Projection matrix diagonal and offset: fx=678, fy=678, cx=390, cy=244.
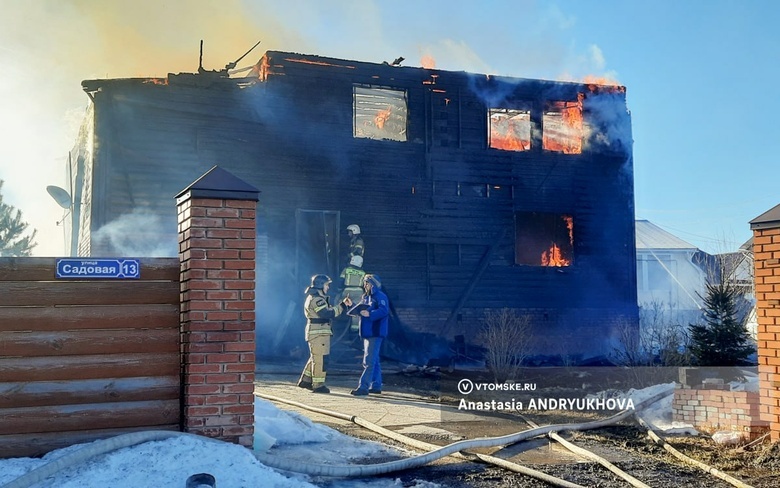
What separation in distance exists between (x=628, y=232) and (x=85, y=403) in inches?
714

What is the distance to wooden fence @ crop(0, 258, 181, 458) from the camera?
16.4 ft

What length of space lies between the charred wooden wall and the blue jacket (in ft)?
20.3

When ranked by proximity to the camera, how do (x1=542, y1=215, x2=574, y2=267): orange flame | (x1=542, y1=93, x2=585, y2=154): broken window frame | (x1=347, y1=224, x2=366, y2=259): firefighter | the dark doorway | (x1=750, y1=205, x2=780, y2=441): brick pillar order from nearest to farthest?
1. (x1=750, y1=205, x2=780, y2=441): brick pillar
2. the dark doorway
3. (x1=347, y1=224, x2=366, y2=259): firefighter
4. (x1=542, y1=215, x2=574, y2=267): orange flame
5. (x1=542, y1=93, x2=585, y2=154): broken window frame

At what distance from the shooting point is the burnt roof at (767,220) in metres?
6.84

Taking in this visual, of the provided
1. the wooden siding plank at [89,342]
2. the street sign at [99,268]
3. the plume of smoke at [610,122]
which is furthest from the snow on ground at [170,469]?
the plume of smoke at [610,122]

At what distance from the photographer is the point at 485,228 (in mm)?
19172

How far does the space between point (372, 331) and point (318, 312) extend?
943mm

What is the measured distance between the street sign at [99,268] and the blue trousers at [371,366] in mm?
5884

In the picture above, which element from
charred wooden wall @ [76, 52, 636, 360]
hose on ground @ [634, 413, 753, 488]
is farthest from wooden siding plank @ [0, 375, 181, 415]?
charred wooden wall @ [76, 52, 636, 360]

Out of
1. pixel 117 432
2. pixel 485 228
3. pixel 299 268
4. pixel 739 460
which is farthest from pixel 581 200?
pixel 117 432

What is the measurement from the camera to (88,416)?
16.9ft

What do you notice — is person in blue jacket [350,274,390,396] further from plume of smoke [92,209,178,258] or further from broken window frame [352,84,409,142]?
broken window frame [352,84,409,142]

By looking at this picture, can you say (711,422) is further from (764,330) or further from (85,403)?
(85,403)

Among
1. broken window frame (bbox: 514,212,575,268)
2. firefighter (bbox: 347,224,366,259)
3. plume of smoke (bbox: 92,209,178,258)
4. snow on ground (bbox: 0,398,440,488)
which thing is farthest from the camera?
broken window frame (bbox: 514,212,575,268)
